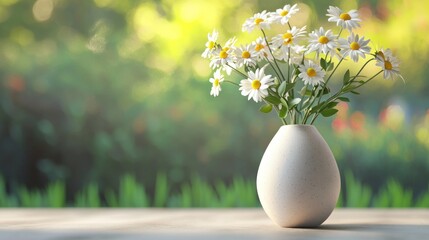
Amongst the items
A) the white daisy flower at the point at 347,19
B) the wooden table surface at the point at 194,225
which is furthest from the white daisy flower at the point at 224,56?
the wooden table surface at the point at 194,225

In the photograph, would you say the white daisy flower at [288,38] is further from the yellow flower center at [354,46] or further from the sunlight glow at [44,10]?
the sunlight glow at [44,10]

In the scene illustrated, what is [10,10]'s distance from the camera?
8.68 feet

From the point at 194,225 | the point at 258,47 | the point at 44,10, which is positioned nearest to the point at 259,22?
the point at 258,47

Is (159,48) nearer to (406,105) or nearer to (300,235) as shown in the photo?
(406,105)

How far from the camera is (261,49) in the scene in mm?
1379

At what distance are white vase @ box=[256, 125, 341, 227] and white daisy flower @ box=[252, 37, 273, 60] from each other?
0.16 meters

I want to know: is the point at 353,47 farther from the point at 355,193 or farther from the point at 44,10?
the point at 44,10

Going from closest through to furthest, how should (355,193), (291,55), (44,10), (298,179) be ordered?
(298,179) → (291,55) → (355,193) → (44,10)

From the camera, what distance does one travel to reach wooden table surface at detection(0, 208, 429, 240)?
129 centimetres

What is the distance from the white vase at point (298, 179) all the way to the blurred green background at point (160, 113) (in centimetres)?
112

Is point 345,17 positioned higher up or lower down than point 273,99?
higher up

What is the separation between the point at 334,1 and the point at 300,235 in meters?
1.47

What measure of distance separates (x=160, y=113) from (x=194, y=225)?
1.14 m

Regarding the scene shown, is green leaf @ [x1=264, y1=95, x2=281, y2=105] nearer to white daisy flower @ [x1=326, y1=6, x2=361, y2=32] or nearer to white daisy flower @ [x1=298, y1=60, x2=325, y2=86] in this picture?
white daisy flower @ [x1=298, y1=60, x2=325, y2=86]
